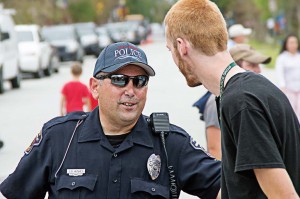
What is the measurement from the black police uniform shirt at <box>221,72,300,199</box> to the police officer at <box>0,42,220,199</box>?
84 centimetres

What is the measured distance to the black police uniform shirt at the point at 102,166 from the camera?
4.18m

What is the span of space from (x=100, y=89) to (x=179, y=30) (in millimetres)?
1087

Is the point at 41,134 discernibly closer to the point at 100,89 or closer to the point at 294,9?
the point at 100,89

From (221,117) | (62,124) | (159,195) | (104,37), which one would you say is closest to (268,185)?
(221,117)

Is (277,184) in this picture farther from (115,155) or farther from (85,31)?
(85,31)

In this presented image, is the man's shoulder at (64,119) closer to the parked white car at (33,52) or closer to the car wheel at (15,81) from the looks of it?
the car wheel at (15,81)

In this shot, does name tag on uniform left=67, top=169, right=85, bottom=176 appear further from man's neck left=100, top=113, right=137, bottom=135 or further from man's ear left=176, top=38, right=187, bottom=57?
man's ear left=176, top=38, right=187, bottom=57

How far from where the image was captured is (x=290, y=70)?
13.6 metres

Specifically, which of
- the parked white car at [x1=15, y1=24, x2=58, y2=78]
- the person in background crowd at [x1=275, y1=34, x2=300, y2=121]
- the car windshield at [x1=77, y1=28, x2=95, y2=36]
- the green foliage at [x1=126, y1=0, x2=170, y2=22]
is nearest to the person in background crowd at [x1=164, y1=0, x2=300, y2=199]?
the person in background crowd at [x1=275, y1=34, x2=300, y2=121]

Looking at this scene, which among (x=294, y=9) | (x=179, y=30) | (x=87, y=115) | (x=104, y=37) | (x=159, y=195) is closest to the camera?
(x=179, y=30)

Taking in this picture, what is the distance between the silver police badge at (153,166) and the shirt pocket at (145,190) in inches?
1.7

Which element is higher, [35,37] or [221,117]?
[35,37]

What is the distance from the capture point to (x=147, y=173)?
4.21m

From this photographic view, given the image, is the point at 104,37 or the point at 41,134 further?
the point at 104,37
